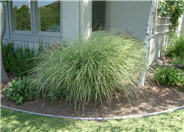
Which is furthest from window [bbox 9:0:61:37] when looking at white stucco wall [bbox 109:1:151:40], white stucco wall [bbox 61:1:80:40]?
white stucco wall [bbox 109:1:151:40]

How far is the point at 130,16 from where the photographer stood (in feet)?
19.5

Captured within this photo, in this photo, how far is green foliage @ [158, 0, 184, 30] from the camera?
233 inches

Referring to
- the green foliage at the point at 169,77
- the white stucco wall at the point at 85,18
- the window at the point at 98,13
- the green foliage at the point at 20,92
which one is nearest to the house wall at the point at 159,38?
the green foliage at the point at 169,77

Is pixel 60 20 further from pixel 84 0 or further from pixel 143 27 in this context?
pixel 143 27

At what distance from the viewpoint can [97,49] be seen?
3.52 metres

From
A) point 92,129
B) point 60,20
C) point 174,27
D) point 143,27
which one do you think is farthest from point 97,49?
point 174,27

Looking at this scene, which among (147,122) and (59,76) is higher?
(59,76)

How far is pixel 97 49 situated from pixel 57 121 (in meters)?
1.46

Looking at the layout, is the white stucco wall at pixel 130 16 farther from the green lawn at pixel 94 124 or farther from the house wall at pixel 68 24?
the green lawn at pixel 94 124

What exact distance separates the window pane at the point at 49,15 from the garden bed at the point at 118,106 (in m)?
2.35

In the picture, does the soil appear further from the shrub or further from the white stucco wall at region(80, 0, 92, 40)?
the shrub

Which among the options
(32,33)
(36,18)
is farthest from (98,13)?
(32,33)

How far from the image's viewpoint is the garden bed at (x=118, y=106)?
136 inches

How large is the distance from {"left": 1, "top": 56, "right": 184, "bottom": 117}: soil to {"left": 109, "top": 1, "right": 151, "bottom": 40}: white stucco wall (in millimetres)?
2405
